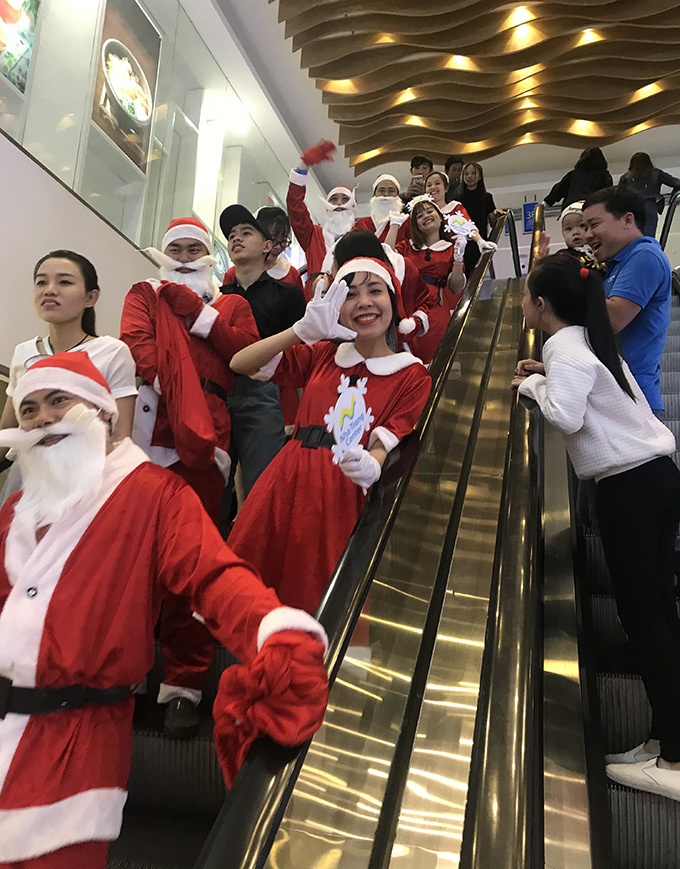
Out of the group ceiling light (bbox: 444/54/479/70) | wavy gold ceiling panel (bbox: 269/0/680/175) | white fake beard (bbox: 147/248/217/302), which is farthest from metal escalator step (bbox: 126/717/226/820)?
ceiling light (bbox: 444/54/479/70)

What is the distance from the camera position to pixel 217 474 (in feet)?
9.23

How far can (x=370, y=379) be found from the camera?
242 centimetres

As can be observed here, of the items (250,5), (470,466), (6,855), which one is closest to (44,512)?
(6,855)

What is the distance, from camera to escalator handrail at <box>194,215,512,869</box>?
100 centimetres

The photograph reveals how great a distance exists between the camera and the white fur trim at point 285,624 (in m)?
1.27

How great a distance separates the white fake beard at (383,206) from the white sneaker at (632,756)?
4.58 m

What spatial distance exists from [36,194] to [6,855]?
463cm

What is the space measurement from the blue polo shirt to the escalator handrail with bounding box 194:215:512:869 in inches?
33.9

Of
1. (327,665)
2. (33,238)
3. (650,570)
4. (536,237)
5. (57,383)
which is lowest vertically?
(327,665)

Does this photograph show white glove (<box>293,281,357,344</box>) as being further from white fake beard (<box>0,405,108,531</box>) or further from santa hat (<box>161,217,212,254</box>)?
santa hat (<box>161,217,212,254</box>)

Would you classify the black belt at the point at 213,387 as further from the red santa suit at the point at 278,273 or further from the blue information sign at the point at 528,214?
the blue information sign at the point at 528,214

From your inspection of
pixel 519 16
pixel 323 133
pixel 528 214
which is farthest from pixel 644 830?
pixel 323 133

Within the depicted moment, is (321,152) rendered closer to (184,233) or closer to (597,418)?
(184,233)

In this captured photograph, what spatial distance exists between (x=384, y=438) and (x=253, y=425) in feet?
3.12
